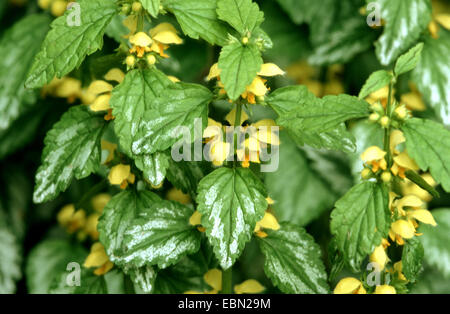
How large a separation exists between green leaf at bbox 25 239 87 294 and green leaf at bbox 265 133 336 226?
1.53ft

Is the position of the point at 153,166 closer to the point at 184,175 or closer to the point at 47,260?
the point at 184,175

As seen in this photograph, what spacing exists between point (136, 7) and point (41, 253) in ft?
2.58

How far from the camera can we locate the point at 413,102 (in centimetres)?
139

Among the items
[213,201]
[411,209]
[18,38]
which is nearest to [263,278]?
[411,209]

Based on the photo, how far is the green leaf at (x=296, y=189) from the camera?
144 cm

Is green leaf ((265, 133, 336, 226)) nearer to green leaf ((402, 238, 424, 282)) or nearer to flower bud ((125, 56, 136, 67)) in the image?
green leaf ((402, 238, 424, 282))

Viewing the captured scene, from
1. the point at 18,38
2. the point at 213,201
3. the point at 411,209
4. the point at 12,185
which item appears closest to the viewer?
the point at 213,201

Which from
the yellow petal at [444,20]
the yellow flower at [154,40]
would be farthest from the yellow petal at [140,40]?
the yellow petal at [444,20]

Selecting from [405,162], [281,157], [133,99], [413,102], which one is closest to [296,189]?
[281,157]

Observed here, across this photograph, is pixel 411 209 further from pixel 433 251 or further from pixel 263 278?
pixel 263 278

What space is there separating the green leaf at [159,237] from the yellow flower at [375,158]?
1.01 ft

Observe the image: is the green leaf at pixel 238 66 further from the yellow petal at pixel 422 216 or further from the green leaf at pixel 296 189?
the green leaf at pixel 296 189

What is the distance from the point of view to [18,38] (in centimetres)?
139

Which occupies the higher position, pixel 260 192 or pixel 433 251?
pixel 260 192
